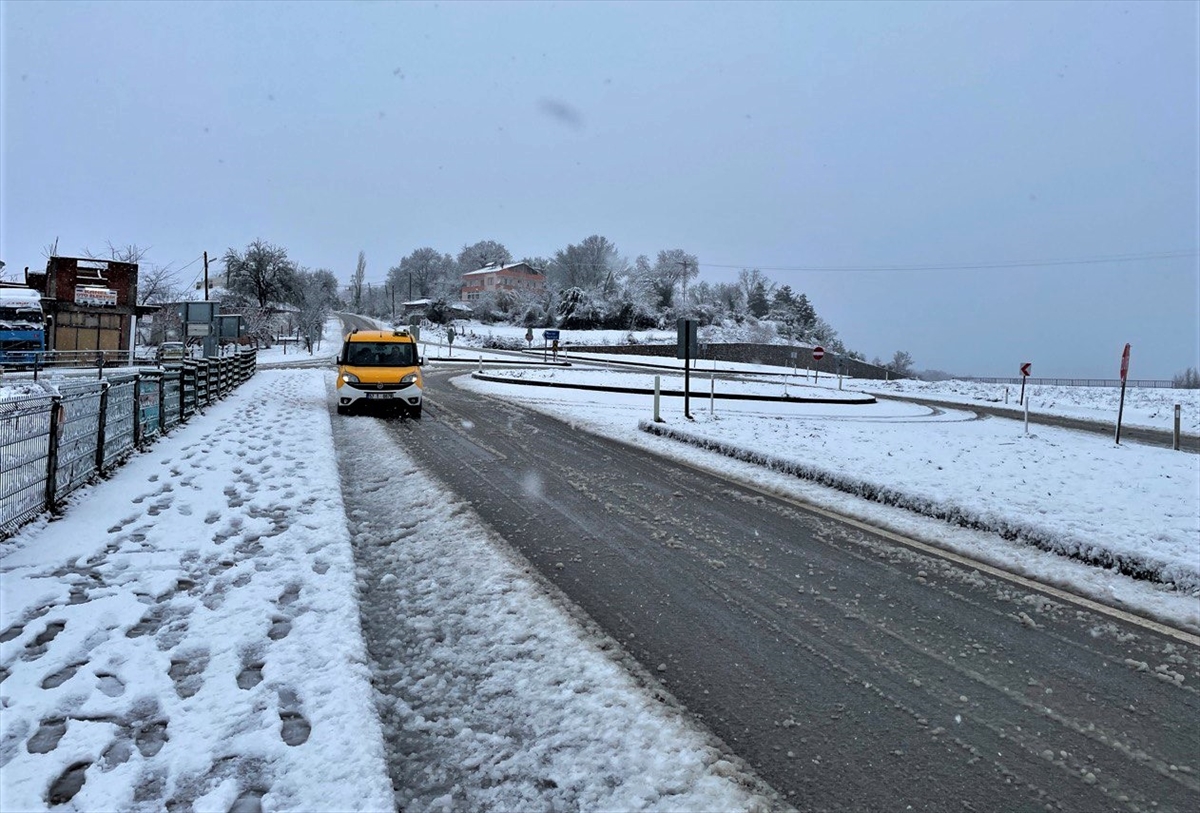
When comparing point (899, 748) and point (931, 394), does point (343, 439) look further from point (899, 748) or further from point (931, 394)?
point (931, 394)

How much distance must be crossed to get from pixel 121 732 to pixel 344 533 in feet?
10.1

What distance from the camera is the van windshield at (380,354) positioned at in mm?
16578

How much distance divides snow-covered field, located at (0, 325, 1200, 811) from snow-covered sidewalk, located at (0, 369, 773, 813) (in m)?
0.01

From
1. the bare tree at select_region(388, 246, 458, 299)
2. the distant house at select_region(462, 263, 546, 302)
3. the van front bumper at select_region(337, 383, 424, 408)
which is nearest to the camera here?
the van front bumper at select_region(337, 383, 424, 408)

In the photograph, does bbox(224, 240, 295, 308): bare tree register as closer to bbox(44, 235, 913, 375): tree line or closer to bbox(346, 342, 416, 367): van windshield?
bbox(44, 235, 913, 375): tree line

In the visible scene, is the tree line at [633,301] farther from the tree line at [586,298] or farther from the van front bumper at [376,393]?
the van front bumper at [376,393]

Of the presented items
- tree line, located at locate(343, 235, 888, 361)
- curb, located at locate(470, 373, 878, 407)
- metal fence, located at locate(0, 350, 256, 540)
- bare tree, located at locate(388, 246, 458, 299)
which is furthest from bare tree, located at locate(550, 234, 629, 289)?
metal fence, located at locate(0, 350, 256, 540)

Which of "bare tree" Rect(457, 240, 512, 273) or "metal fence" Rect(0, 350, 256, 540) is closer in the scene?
"metal fence" Rect(0, 350, 256, 540)

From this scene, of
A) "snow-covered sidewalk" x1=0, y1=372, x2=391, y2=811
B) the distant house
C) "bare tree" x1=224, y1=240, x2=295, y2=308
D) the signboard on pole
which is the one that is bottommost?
"snow-covered sidewalk" x1=0, y1=372, x2=391, y2=811

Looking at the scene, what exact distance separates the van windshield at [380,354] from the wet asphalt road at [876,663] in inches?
403

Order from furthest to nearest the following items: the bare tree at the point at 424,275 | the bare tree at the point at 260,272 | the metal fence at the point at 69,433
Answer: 1. the bare tree at the point at 424,275
2. the bare tree at the point at 260,272
3. the metal fence at the point at 69,433

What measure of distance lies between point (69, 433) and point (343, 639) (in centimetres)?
542

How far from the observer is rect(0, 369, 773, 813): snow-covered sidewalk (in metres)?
2.79

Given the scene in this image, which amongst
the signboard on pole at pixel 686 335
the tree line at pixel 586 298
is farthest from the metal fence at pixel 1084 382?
the signboard on pole at pixel 686 335
